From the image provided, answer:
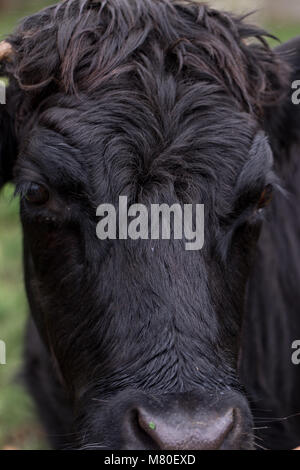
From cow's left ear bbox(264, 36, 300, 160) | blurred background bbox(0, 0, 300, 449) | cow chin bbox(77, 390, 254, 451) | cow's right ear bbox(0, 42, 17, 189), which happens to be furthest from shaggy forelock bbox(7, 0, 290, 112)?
cow chin bbox(77, 390, 254, 451)

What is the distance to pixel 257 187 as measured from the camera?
3500 millimetres

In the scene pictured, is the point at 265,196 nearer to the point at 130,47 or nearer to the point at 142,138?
the point at 142,138

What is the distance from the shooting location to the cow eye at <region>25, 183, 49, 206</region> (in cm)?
348

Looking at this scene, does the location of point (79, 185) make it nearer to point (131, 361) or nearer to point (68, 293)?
point (68, 293)

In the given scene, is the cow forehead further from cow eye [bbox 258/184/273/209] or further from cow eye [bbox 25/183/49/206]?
cow eye [bbox 258/184/273/209]

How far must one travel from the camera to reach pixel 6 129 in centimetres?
402

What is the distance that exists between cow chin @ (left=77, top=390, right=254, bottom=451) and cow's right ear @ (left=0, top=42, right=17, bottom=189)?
1562mm

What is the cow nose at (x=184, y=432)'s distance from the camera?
2.73 m

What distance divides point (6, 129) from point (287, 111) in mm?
1528

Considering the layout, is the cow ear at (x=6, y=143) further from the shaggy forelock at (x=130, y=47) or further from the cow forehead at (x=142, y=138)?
the cow forehead at (x=142, y=138)

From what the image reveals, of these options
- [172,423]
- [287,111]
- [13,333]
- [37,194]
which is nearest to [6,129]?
[37,194]

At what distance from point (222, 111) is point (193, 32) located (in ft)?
1.68

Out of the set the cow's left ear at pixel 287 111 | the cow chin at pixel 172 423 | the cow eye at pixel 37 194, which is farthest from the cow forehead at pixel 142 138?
the cow chin at pixel 172 423

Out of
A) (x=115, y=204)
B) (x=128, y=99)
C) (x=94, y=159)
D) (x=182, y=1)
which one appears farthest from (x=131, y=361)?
(x=182, y=1)
